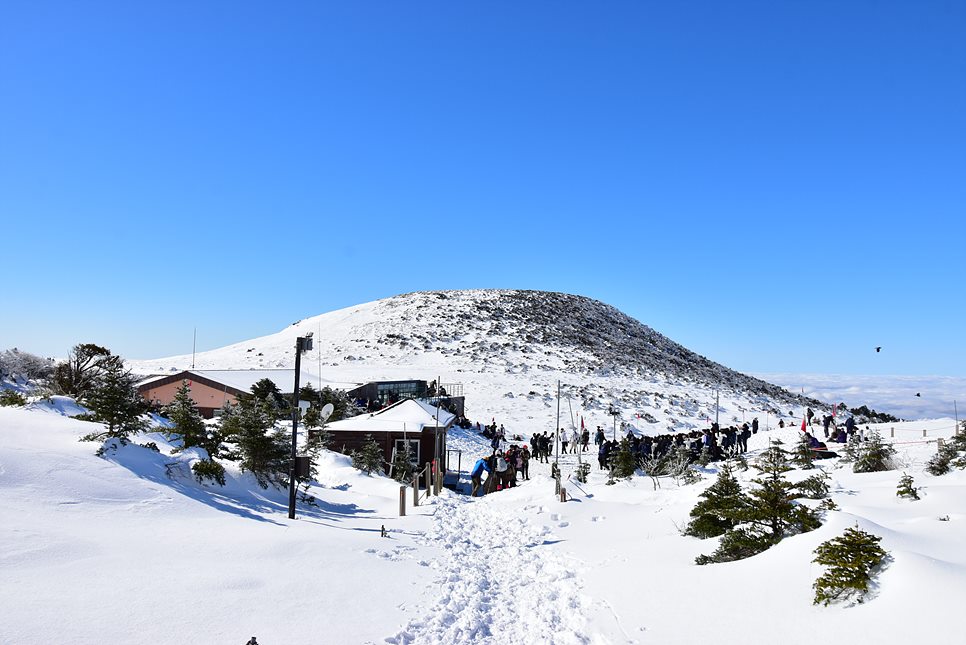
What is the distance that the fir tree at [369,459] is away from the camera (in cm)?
2325

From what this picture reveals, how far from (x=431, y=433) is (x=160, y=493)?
1576 cm

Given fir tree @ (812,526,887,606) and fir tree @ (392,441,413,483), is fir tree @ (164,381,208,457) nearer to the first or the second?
fir tree @ (392,441,413,483)

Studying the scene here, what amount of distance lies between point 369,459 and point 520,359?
52.0m

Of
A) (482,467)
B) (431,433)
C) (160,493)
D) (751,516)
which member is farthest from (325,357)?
(751,516)

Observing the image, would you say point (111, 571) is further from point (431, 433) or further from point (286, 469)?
point (431, 433)

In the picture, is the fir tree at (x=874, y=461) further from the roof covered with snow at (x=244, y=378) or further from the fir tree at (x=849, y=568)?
the roof covered with snow at (x=244, y=378)

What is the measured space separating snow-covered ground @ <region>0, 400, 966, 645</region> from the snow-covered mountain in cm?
3531

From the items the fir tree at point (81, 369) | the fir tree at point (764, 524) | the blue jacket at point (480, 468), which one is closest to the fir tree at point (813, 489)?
the fir tree at point (764, 524)

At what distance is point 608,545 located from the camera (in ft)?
38.2

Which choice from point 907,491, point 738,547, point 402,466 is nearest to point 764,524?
point 738,547

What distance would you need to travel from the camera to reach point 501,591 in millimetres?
8680

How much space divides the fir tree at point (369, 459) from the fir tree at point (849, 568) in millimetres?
18543

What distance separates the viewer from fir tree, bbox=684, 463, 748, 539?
10055mm

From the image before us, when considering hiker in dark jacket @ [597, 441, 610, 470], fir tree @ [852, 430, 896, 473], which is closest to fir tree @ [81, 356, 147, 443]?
hiker in dark jacket @ [597, 441, 610, 470]
